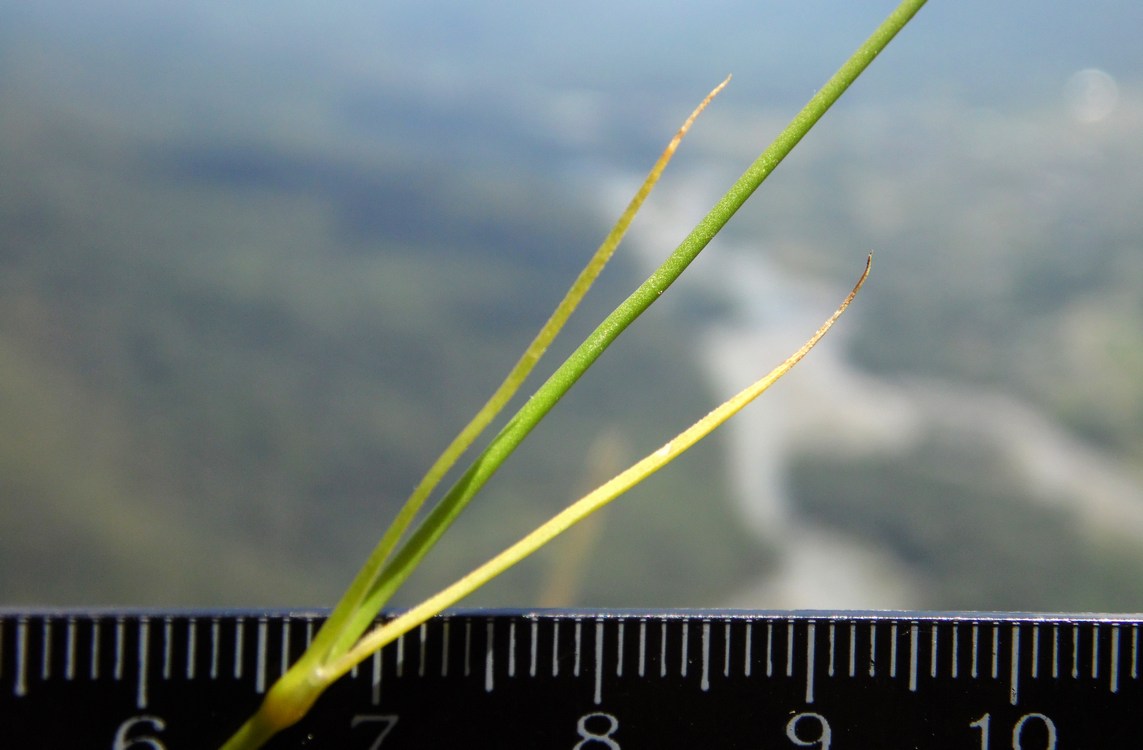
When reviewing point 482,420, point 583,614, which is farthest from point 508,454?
point 583,614

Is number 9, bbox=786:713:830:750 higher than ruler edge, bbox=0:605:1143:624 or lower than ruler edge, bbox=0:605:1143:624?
lower

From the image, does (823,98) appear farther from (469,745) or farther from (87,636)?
(87,636)

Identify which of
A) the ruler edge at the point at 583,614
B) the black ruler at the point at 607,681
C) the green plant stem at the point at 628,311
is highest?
the green plant stem at the point at 628,311

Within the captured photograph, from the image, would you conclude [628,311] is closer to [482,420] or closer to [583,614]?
[482,420]

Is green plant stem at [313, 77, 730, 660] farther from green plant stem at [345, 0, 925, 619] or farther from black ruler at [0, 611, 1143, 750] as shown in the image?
black ruler at [0, 611, 1143, 750]

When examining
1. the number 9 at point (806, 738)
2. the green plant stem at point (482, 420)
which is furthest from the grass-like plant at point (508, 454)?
the number 9 at point (806, 738)

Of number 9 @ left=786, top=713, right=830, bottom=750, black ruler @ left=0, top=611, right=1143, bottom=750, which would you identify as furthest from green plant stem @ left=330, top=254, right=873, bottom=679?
number 9 @ left=786, top=713, right=830, bottom=750

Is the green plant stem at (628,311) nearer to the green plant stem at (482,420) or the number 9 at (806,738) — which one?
the green plant stem at (482,420)
